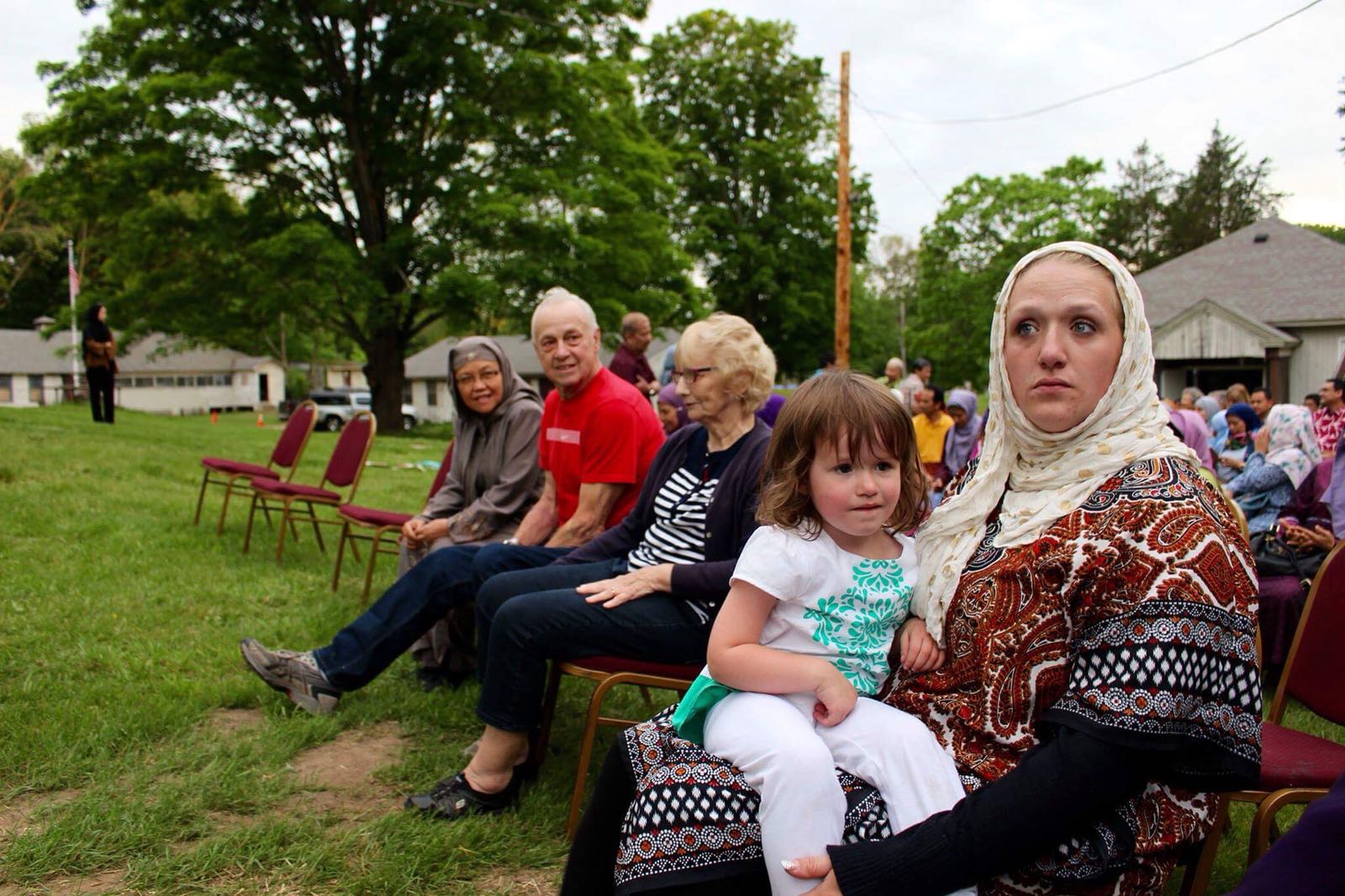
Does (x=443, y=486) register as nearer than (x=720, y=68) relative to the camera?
Yes

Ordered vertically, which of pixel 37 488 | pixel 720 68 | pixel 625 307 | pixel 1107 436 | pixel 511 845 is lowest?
pixel 511 845

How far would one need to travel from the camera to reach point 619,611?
8.99 feet

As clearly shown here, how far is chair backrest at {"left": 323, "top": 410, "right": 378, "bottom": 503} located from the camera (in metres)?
6.38

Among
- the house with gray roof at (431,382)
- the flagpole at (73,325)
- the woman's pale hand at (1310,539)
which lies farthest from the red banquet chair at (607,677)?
the house with gray roof at (431,382)

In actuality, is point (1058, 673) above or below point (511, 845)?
above

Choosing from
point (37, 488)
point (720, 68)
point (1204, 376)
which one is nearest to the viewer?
point (37, 488)

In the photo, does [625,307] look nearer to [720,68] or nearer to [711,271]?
[711,271]

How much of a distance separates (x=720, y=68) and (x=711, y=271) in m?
7.20

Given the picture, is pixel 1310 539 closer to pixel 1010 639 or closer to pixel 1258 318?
pixel 1010 639

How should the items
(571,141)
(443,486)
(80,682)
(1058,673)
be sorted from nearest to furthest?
(1058,673), (80,682), (443,486), (571,141)

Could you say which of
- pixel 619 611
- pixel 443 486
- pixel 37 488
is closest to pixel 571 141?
pixel 37 488

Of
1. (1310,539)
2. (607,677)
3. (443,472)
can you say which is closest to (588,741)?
(607,677)

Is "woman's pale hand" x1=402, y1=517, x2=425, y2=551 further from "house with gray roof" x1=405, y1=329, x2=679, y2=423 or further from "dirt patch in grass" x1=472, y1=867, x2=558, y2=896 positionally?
"house with gray roof" x1=405, y1=329, x2=679, y2=423

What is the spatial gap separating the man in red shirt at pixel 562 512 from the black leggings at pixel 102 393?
1367 centimetres
